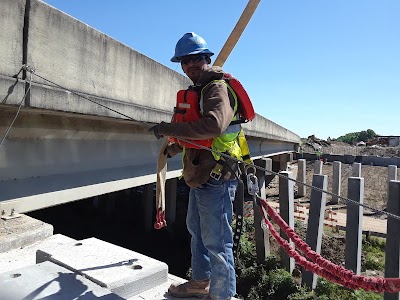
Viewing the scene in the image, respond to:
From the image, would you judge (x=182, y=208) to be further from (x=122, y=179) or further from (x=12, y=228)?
(x=12, y=228)

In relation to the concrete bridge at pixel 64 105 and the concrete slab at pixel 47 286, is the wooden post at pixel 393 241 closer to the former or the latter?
the concrete bridge at pixel 64 105

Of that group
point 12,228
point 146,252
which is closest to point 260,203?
point 12,228

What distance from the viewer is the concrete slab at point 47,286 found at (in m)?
2.36

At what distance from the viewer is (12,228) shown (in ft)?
11.8

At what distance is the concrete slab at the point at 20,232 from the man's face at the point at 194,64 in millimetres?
2151

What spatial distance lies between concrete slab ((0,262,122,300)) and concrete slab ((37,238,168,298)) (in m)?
0.12

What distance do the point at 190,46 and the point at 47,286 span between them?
6.39ft

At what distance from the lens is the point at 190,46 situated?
2906 millimetres

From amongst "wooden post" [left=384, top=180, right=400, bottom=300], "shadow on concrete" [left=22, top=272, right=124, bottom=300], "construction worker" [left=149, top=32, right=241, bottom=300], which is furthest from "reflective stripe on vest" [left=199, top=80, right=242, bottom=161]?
"wooden post" [left=384, top=180, right=400, bottom=300]

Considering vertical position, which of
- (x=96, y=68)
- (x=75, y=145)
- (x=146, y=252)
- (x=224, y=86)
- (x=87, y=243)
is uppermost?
(x=96, y=68)

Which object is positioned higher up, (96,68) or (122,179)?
(96,68)

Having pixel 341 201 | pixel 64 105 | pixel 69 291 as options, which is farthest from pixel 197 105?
pixel 341 201

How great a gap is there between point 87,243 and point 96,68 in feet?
6.40

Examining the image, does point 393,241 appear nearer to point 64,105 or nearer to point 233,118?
point 233,118
